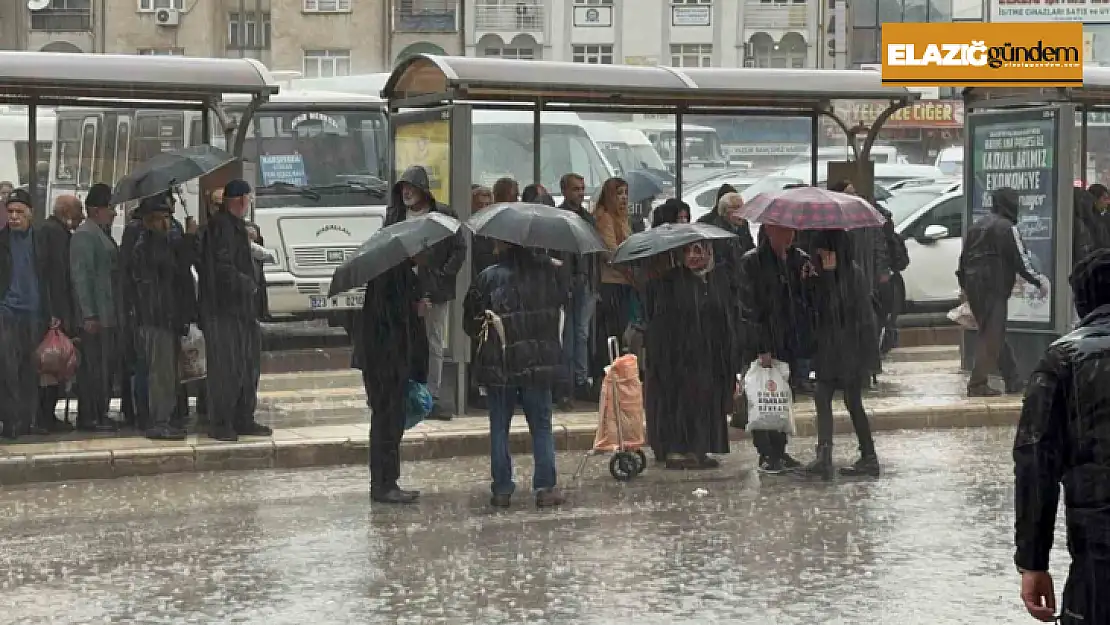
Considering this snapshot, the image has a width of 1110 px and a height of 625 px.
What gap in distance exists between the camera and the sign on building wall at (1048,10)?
139 feet

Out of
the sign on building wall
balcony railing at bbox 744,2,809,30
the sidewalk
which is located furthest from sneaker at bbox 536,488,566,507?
balcony railing at bbox 744,2,809,30

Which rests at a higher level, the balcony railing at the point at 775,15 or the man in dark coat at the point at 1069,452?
the balcony railing at the point at 775,15

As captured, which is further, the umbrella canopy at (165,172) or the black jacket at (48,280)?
the black jacket at (48,280)

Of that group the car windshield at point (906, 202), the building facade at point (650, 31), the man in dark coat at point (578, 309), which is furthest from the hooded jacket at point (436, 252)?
the building facade at point (650, 31)

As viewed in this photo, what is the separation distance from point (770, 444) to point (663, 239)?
1.46 meters

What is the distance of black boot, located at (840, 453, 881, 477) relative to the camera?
37.0 feet

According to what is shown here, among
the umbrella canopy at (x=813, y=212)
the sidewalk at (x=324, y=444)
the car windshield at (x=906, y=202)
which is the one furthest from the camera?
the car windshield at (x=906, y=202)

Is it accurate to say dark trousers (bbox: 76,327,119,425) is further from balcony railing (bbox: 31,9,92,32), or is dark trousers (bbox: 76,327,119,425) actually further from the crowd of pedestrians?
balcony railing (bbox: 31,9,92,32)

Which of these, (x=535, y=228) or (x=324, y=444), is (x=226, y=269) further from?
(x=535, y=228)

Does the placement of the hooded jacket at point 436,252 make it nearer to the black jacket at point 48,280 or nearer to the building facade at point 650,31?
the black jacket at point 48,280

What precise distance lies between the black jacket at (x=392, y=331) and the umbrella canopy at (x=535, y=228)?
51 cm

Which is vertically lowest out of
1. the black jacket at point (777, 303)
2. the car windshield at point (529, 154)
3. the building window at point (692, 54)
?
the black jacket at point (777, 303)

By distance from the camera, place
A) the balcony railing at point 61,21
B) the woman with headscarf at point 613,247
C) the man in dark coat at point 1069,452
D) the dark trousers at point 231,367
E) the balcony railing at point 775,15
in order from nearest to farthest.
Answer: the man in dark coat at point 1069,452
the dark trousers at point 231,367
the woman with headscarf at point 613,247
the balcony railing at point 61,21
the balcony railing at point 775,15

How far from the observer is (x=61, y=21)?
61.3 meters
